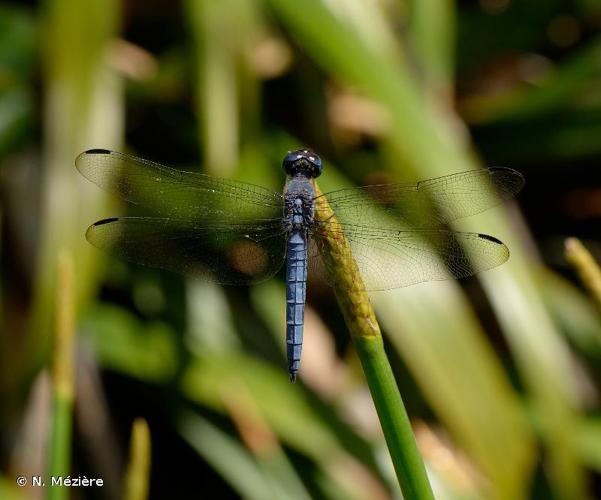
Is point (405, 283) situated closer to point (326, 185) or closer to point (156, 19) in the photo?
point (326, 185)

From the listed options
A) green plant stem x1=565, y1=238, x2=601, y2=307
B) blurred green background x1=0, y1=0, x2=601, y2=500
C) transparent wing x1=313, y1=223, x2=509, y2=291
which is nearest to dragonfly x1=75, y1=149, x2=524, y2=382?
transparent wing x1=313, y1=223, x2=509, y2=291

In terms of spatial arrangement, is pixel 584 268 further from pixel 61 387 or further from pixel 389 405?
pixel 61 387

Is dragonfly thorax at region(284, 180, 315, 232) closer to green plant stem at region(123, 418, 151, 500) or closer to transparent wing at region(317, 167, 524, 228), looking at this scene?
transparent wing at region(317, 167, 524, 228)

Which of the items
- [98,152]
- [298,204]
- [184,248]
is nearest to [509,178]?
[298,204]

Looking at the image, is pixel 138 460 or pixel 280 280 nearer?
pixel 138 460

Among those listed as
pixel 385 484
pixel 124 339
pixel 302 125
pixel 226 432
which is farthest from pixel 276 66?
pixel 385 484

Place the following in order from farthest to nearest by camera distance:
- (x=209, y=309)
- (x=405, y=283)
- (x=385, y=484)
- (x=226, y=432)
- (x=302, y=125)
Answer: (x=302, y=125), (x=209, y=309), (x=226, y=432), (x=385, y=484), (x=405, y=283)
